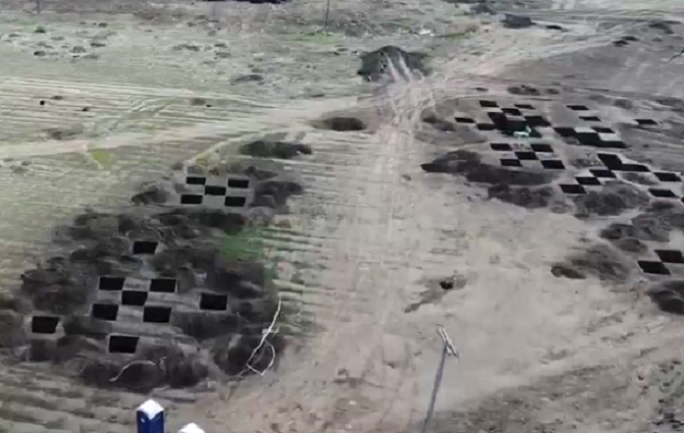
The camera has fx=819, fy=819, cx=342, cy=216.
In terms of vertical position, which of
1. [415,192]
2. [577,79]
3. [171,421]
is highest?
[577,79]

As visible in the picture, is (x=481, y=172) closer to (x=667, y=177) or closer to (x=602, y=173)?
(x=602, y=173)

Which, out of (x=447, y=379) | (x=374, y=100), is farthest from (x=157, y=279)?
(x=374, y=100)

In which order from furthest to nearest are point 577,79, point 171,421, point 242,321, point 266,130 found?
point 577,79
point 266,130
point 242,321
point 171,421

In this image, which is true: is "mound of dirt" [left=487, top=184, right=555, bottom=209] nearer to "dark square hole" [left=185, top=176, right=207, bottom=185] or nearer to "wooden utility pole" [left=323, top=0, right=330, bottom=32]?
"dark square hole" [left=185, top=176, right=207, bottom=185]

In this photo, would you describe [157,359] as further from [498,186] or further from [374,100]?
[374,100]

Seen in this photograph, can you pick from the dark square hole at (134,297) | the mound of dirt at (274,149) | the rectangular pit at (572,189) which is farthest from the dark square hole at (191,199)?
the rectangular pit at (572,189)

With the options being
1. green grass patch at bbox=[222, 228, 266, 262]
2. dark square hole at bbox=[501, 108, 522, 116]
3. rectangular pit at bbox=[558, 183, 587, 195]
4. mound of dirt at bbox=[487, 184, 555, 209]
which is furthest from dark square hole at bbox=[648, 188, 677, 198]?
green grass patch at bbox=[222, 228, 266, 262]
